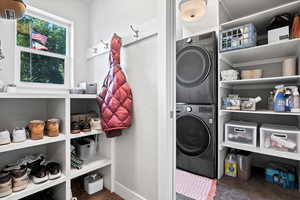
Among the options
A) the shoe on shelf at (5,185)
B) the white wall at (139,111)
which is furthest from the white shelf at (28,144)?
the white wall at (139,111)

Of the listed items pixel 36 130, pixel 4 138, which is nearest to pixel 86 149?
pixel 36 130

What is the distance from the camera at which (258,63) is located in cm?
211

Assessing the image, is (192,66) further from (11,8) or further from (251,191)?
(11,8)

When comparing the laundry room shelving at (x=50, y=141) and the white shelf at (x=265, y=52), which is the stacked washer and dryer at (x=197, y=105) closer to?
the white shelf at (x=265, y=52)

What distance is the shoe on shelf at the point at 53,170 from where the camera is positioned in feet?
4.02

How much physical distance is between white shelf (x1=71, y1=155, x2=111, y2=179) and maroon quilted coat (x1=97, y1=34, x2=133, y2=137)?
1.27ft

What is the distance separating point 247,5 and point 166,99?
1.70 metres

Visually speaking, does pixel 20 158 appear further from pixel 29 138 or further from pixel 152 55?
pixel 152 55

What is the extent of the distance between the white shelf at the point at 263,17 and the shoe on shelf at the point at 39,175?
7.96 feet

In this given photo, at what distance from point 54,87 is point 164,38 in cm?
128

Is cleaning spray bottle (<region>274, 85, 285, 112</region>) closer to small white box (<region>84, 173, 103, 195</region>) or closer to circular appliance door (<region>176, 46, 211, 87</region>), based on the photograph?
circular appliance door (<region>176, 46, 211, 87</region>)

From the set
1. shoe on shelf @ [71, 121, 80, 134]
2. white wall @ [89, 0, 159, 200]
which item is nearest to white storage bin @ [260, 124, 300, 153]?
white wall @ [89, 0, 159, 200]

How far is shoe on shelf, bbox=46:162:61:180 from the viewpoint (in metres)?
1.23

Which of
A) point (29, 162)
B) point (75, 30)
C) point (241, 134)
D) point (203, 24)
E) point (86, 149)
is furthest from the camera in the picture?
point (203, 24)
